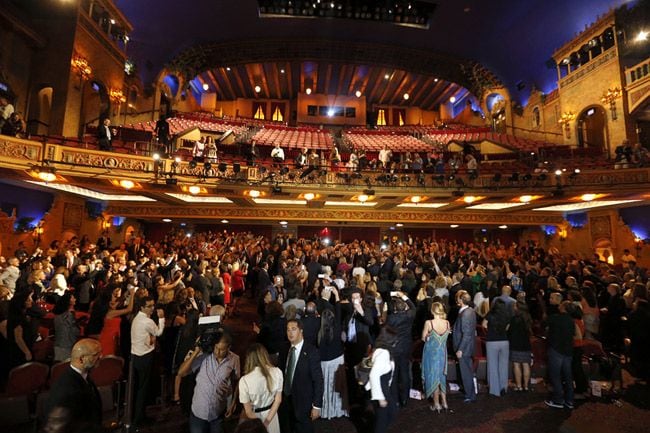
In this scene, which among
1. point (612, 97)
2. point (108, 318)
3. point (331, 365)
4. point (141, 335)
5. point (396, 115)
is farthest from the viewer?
point (396, 115)

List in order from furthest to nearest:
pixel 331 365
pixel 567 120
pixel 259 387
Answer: pixel 567 120, pixel 331 365, pixel 259 387

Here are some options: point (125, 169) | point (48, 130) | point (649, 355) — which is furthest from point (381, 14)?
point (649, 355)

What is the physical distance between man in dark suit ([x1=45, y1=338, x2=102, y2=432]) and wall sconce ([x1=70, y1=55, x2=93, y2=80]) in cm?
1532

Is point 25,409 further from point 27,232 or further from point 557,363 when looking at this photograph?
point 27,232

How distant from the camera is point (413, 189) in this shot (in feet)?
35.9

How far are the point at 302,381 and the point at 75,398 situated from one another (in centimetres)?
170

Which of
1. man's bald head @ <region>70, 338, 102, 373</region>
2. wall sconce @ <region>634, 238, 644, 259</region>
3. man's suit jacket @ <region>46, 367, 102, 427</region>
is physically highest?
wall sconce @ <region>634, 238, 644, 259</region>

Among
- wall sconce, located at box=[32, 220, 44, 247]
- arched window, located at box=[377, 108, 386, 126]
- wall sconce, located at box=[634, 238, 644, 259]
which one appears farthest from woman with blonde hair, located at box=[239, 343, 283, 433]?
arched window, located at box=[377, 108, 386, 126]

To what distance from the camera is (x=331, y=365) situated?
378 cm

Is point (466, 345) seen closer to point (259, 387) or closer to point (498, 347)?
point (498, 347)

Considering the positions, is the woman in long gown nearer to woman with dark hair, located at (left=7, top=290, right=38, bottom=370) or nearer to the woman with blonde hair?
the woman with blonde hair

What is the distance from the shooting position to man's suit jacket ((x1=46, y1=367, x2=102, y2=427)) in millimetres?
1904

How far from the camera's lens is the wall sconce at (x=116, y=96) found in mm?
14812

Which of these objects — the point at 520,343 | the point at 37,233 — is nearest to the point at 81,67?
the point at 37,233
